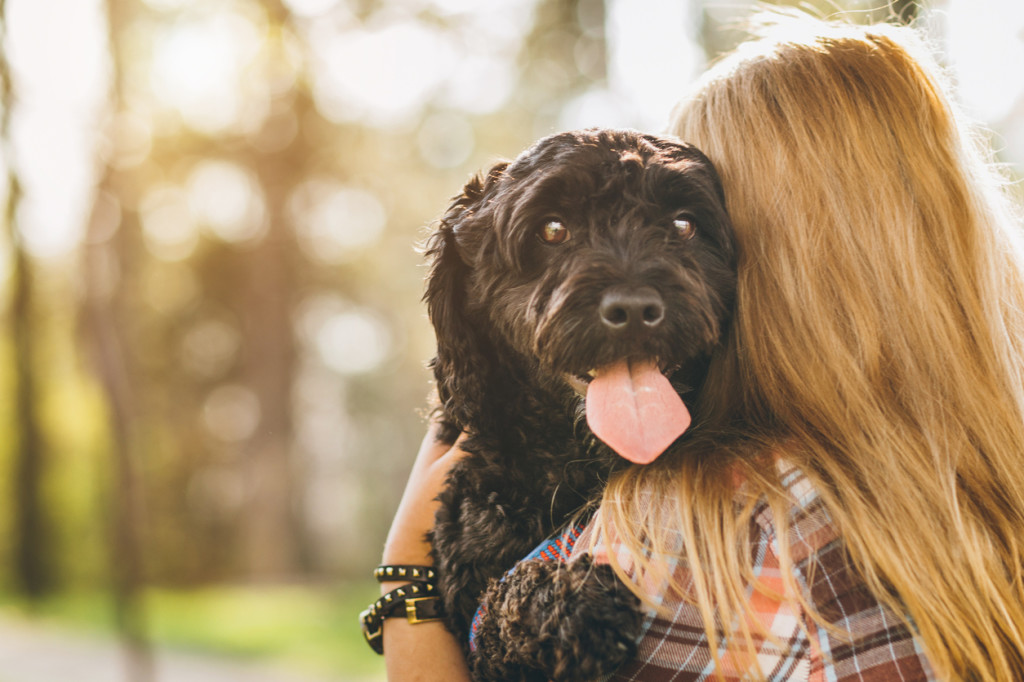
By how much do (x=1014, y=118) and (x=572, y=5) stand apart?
827 centimetres

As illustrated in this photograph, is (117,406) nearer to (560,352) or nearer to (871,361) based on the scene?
(560,352)

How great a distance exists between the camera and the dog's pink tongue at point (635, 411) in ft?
6.33

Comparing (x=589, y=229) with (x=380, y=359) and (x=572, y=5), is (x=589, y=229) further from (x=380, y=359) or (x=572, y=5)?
(x=380, y=359)

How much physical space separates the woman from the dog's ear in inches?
27.0

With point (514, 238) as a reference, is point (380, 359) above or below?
below

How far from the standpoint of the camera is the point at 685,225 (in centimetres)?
224

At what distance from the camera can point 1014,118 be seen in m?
4.20

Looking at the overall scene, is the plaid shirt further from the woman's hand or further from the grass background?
the grass background

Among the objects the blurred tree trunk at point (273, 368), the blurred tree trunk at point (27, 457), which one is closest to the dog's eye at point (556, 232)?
the blurred tree trunk at point (27, 457)

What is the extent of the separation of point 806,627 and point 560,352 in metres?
0.88

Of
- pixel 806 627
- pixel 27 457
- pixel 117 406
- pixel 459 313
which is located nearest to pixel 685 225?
pixel 459 313

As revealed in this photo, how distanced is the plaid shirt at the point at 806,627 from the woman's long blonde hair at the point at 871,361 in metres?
0.03

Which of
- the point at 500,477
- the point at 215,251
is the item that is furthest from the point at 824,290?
the point at 215,251

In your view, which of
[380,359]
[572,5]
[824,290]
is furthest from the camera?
[380,359]
